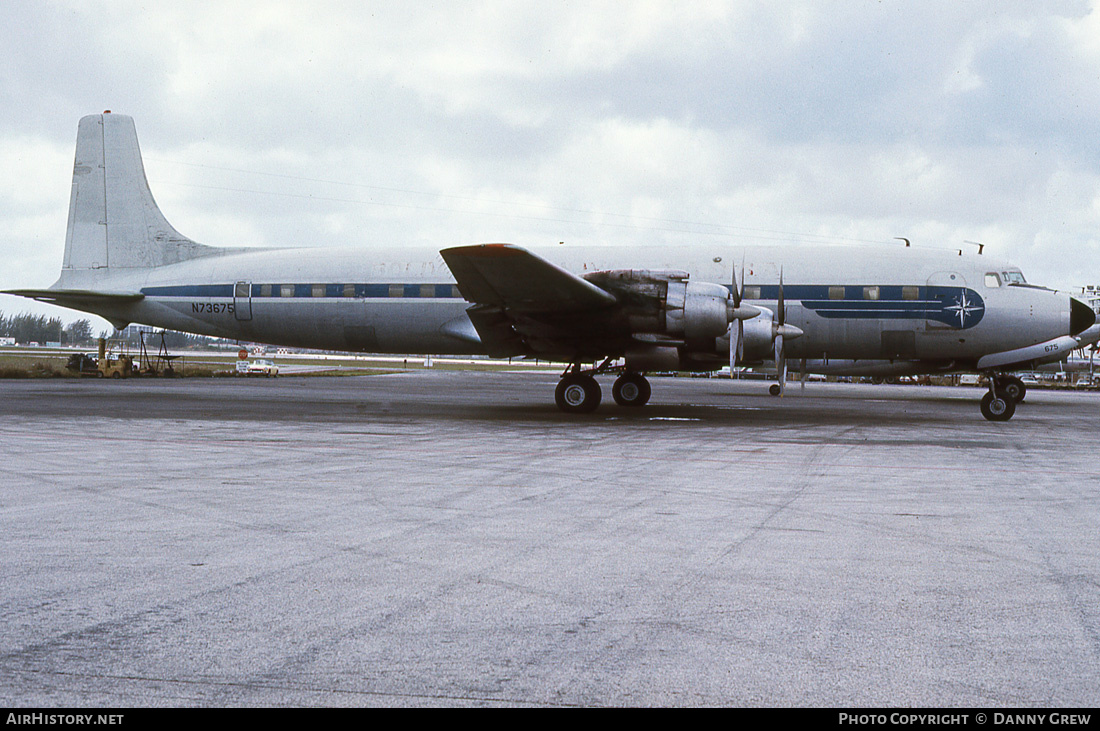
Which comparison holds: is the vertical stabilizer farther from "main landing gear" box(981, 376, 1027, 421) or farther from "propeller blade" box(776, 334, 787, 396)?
"main landing gear" box(981, 376, 1027, 421)

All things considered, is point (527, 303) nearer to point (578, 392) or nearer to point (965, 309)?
point (578, 392)

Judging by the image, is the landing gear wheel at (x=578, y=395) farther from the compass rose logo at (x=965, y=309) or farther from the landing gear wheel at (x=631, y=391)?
the compass rose logo at (x=965, y=309)

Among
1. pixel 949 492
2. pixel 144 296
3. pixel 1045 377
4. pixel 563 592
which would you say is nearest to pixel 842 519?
pixel 949 492

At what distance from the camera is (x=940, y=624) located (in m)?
4.28

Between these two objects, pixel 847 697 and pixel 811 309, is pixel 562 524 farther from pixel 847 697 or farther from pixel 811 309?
pixel 811 309

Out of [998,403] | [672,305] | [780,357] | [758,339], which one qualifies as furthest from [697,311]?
[998,403]

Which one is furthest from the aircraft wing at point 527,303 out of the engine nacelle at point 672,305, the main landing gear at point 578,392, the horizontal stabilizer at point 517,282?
the main landing gear at point 578,392

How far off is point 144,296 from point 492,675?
75.9 feet

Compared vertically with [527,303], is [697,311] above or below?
below

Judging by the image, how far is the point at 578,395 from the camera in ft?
64.2

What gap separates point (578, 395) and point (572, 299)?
A: 9.40ft

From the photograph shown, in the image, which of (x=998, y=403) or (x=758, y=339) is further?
(x=998, y=403)

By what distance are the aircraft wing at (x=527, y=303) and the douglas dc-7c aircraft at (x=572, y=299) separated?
0.15 feet

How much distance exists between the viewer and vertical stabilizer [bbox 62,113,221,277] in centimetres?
2406
